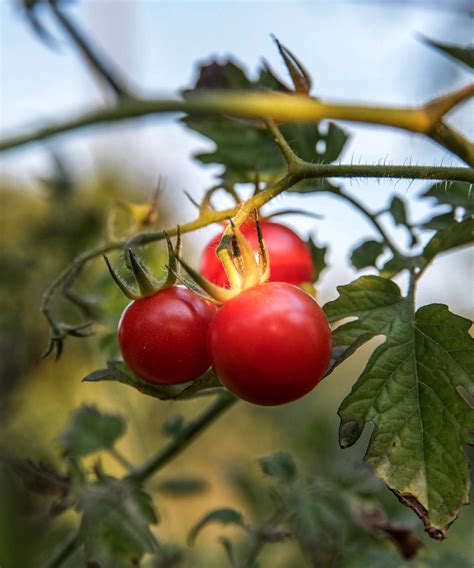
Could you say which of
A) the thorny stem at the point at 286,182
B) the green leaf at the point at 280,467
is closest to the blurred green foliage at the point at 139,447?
the green leaf at the point at 280,467

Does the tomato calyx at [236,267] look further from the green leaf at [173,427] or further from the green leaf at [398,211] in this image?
the green leaf at [173,427]

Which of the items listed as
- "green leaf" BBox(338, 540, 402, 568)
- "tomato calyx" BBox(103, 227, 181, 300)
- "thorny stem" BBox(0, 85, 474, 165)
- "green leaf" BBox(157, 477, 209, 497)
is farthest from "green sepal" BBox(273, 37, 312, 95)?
"green leaf" BBox(157, 477, 209, 497)

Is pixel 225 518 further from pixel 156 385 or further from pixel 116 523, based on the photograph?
pixel 156 385

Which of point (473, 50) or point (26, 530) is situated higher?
point (473, 50)

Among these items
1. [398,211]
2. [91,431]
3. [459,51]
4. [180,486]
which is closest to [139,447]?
[180,486]

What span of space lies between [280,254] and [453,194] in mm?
245

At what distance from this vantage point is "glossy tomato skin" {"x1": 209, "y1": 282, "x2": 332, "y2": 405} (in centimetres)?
65

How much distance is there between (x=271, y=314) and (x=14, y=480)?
1.37 metres

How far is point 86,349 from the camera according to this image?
208 cm

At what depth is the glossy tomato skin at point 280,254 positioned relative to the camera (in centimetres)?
87

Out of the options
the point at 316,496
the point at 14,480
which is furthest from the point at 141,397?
the point at 316,496

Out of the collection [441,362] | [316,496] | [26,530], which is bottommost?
[26,530]

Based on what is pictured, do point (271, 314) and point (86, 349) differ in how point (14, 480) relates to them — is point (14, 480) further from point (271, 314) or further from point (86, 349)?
point (271, 314)

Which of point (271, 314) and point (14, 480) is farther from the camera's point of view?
point (14, 480)
